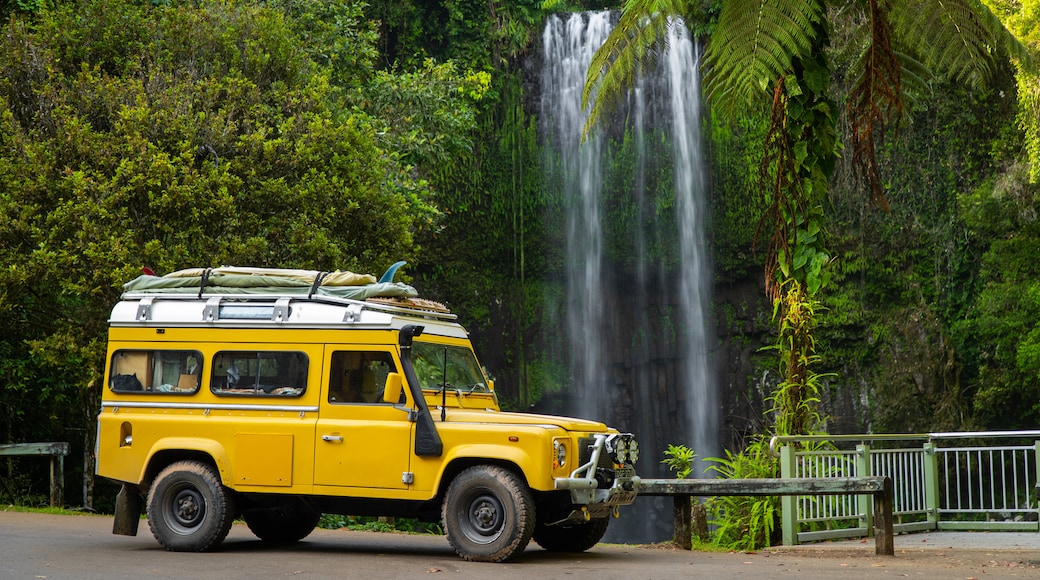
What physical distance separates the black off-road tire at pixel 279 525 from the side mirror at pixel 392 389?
227 centimetres

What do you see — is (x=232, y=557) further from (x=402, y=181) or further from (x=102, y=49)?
(x=402, y=181)

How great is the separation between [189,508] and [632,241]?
24.5 metres

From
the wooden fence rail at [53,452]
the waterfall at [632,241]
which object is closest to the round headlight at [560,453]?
the wooden fence rail at [53,452]

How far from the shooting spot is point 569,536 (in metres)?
11.2

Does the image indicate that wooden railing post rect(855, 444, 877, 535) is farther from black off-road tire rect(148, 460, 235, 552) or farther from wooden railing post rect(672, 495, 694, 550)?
black off-road tire rect(148, 460, 235, 552)

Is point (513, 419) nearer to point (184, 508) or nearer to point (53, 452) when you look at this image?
point (184, 508)

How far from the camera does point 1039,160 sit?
2153 cm

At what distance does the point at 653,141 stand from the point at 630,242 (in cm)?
318

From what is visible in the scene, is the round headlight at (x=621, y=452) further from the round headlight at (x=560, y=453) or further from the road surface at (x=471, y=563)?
the road surface at (x=471, y=563)

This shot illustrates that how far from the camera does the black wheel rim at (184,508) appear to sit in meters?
10.8

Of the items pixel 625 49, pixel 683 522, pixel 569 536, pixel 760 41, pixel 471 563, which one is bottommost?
pixel 471 563

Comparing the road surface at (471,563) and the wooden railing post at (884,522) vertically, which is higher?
the wooden railing post at (884,522)

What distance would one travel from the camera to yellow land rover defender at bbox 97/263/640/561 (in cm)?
1012

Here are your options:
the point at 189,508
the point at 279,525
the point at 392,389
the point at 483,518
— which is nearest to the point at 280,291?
the point at 392,389
